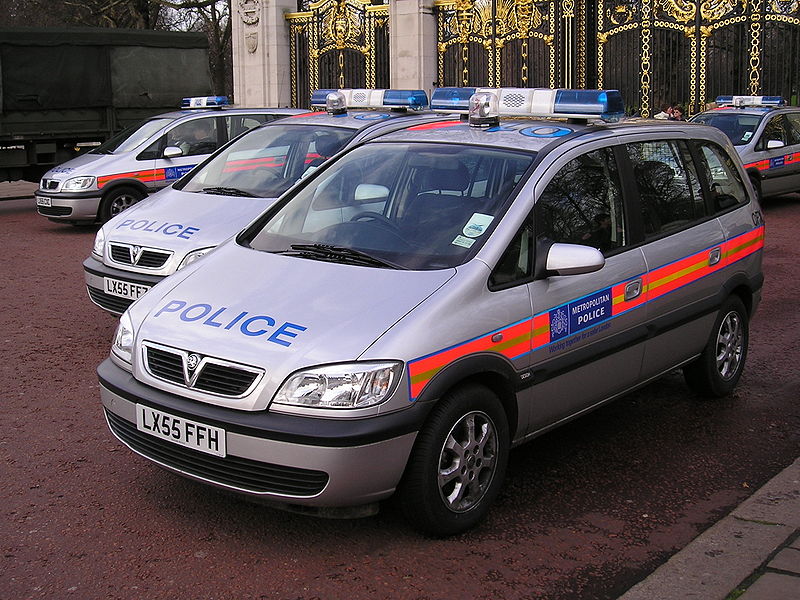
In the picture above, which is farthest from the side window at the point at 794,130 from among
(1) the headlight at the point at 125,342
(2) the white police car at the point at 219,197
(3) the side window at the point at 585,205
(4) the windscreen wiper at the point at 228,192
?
(1) the headlight at the point at 125,342

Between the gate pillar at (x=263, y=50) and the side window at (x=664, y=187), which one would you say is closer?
Result: the side window at (x=664, y=187)

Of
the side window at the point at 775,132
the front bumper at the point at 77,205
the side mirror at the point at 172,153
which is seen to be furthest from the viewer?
the side window at the point at 775,132

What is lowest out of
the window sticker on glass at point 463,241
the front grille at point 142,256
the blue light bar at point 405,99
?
the front grille at point 142,256

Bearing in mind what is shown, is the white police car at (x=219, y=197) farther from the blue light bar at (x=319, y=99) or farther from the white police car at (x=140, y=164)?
the white police car at (x=140, y=164)

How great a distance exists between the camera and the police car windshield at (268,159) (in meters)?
8.30

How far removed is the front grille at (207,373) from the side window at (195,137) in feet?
31.2

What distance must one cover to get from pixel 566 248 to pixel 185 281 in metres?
1.75

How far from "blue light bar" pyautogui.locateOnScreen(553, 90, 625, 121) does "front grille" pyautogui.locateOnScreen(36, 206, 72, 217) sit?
905 cm

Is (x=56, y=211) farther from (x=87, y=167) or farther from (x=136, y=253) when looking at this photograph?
(x=136, y=253)

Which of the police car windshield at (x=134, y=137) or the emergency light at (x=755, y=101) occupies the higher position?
the emergency light at (x=755, y=101)

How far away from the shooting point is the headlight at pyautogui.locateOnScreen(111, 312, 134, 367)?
4.52m

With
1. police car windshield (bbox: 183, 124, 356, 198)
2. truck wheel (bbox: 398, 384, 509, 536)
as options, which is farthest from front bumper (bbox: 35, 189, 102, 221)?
truck wheel (bbox: 398, 384, 509, 536)

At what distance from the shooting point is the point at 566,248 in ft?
15.0

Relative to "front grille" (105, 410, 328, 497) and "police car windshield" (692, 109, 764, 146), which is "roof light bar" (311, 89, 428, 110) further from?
"police car windshield" (692, 109, 764, 146)
